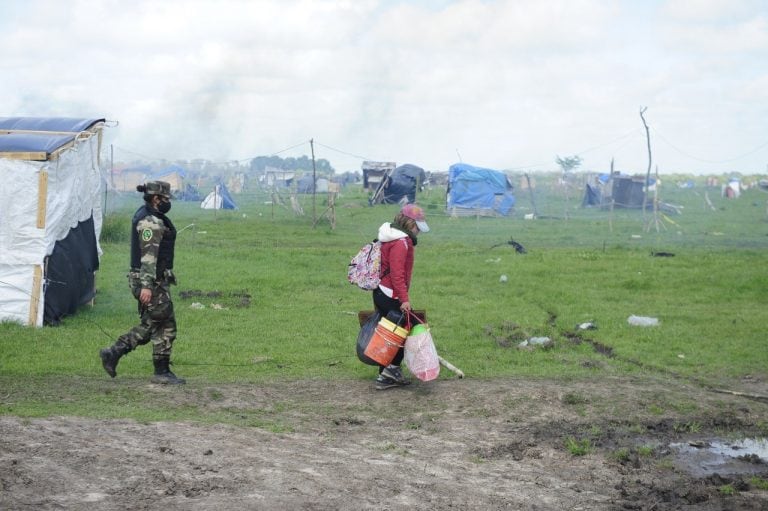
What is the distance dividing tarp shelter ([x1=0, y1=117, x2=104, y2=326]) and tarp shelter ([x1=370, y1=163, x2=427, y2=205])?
31.4 m

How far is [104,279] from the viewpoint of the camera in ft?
56.5

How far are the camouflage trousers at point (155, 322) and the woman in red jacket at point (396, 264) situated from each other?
7.09 feet

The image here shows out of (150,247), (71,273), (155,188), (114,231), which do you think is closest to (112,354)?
(150,247)

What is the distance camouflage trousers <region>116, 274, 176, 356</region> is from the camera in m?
9.30

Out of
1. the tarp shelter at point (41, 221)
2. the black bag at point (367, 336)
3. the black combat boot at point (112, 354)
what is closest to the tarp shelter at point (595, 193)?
the tarp shelter at point (41, 221)

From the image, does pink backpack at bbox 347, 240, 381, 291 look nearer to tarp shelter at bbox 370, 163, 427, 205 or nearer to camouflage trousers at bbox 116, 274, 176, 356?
camouflage trousers at bbox 116, 274, 176, 356

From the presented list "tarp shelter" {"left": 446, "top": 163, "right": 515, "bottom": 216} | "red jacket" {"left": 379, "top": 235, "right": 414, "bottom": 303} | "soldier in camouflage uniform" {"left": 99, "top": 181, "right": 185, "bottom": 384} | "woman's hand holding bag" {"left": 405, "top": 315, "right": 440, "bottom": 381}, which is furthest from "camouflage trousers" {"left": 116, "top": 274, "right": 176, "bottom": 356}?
"tarp shelter" {"left": 446, "top": 163, "right": 515, "bottom": 216}

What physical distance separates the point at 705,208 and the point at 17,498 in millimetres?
49187

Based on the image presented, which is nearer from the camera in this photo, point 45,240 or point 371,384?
point 371,384

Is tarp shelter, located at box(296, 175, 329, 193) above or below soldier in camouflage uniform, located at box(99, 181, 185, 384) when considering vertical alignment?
above

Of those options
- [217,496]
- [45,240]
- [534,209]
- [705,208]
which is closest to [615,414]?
[217,496]

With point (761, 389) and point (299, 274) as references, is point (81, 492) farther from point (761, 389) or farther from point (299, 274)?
point (299, 274)

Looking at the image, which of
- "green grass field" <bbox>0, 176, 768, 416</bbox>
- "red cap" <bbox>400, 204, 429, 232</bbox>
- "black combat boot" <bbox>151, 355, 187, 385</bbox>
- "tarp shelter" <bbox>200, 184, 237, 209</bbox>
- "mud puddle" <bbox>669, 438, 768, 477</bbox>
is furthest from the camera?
"tarp shelter" <bbox>200, 184, 237, 209</bbox>

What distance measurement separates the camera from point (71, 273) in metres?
13.5
